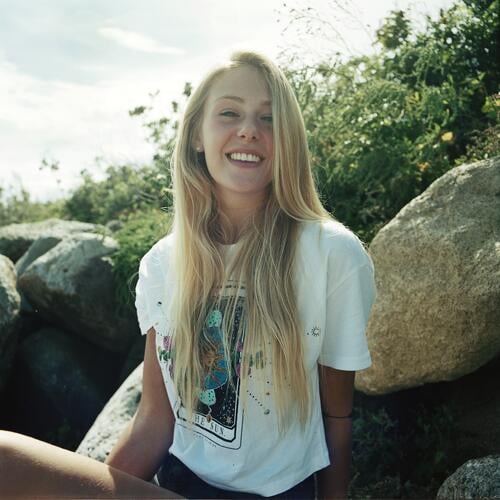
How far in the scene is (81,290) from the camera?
451 centimetres

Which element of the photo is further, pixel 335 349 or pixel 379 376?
pixel 379 376

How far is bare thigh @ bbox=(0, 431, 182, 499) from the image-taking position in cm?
185

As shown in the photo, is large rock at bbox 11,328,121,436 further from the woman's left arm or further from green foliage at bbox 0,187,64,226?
green foliage at bbox 0,187,64,226

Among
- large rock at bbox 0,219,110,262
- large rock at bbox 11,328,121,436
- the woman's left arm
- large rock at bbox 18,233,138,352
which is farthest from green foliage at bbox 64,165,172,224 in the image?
the woman's left arm

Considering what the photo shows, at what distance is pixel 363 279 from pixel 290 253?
0.28 metres

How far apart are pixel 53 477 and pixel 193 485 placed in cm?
52

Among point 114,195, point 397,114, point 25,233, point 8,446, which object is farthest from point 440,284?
point 114,195

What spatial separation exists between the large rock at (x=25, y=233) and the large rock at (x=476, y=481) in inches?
145

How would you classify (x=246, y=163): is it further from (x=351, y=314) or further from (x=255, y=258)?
(x=351, y=314)

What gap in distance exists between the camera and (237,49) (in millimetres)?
2436

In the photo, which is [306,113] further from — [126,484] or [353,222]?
[126,484]

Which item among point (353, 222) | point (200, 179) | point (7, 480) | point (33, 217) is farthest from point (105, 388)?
point (33, 217)

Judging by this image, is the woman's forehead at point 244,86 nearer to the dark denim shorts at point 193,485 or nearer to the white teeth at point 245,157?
the white teeth at point 245,157

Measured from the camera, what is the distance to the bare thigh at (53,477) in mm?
1853
